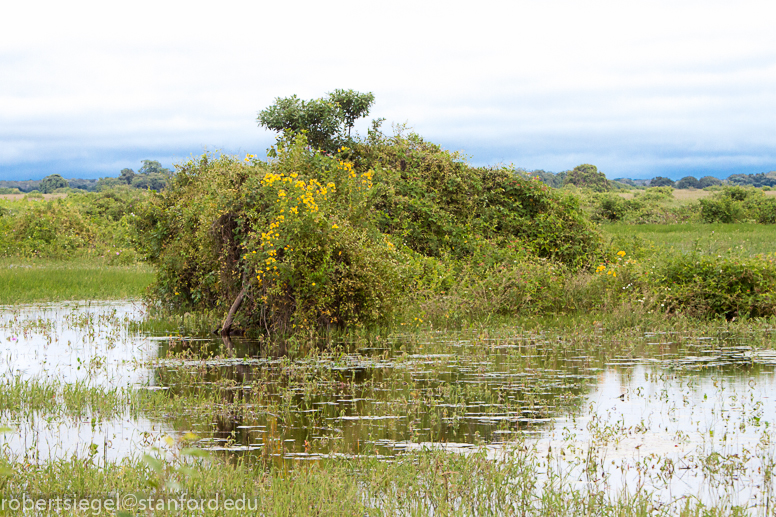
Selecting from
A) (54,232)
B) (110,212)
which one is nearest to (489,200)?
(54,232)

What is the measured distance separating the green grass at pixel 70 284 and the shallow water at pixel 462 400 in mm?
7946

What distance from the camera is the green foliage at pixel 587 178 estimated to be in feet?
270

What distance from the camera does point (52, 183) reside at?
10762cm

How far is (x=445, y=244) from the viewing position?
21203 millimetres

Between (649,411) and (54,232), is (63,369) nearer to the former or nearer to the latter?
(649,411)

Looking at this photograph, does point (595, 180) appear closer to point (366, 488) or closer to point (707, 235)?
point (707, 235)

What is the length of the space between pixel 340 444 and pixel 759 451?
3679 millimetres

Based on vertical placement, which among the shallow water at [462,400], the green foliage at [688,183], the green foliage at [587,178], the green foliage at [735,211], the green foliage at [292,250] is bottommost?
the shallow water at [462,400]

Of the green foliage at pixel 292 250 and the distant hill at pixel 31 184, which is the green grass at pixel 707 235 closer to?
the green foliage at pixel 292 250

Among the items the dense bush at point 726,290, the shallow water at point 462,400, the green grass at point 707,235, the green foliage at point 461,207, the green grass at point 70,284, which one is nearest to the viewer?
the shallow water at point 462,400

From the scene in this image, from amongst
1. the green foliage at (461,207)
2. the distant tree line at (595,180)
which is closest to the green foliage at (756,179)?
the distant tree line at (595,180)

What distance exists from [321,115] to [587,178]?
64.7m

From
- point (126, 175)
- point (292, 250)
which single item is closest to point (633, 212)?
point (292, 250)

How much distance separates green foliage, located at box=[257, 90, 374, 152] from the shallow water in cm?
1060
